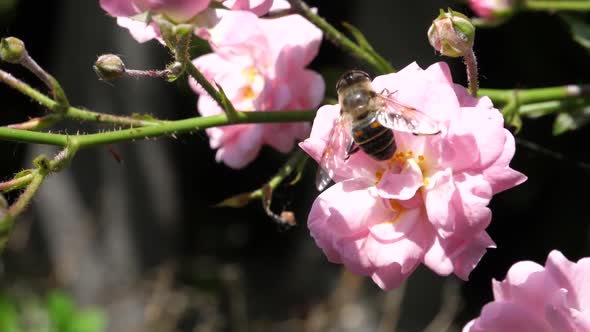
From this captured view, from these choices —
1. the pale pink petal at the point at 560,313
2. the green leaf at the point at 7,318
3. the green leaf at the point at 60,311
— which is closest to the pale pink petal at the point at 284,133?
the pale pink petal at the point at 560,313

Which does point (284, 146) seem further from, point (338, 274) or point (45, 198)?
point (45, 198)

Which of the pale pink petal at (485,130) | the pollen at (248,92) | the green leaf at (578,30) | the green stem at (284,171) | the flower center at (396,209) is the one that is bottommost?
the green stem at (284,171)

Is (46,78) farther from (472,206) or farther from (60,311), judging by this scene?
(60,311)

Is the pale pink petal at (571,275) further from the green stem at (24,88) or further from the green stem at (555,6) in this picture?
the green stem at (24,88)

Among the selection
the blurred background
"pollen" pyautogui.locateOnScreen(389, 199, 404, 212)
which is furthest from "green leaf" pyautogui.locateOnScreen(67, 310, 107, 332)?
"pollen" pyautogui.locateOnScreen(389, 199, 404, 212)

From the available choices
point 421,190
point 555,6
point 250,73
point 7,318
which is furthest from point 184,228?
point 421,190

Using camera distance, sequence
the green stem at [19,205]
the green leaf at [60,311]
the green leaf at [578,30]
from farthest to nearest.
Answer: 1. the green leaf at [60,311]
2. the green leaf at [578,30]
3. the green stem at [19,205]
